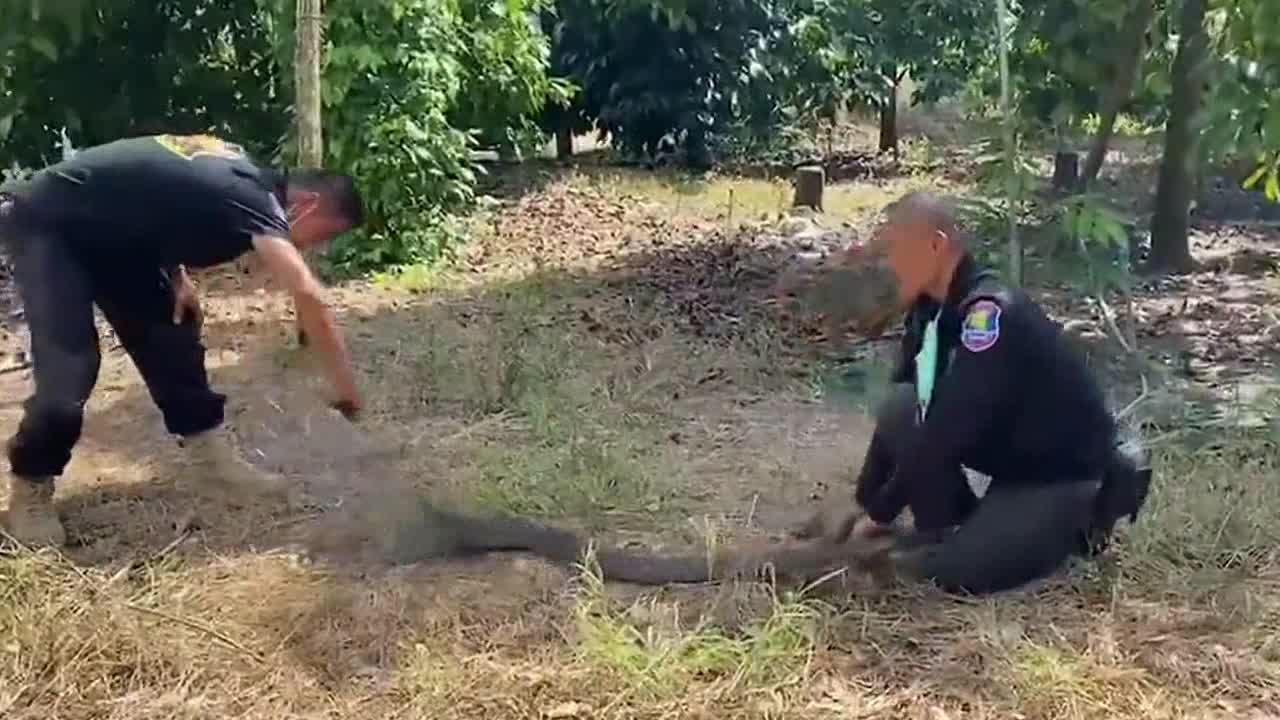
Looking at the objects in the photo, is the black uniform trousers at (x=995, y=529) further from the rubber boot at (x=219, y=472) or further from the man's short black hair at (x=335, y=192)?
the rubber boot at (x=219, y=472)

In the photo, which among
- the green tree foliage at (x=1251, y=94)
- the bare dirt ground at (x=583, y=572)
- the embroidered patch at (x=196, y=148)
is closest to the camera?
the bare dirt ground at (x=583, y=572)

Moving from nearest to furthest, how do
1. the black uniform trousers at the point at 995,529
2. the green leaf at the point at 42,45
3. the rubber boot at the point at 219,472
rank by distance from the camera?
the black uniform trousers at the point at 995,529 < the rubber boot at the point at 219,472 < the green leaf at the point at 42,45

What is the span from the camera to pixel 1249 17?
5.04m

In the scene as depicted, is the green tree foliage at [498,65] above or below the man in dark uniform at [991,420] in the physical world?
above

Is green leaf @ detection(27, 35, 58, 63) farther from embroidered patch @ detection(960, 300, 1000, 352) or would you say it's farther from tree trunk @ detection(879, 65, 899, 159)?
tree trunk @ detection(879, 65, 899, 159)

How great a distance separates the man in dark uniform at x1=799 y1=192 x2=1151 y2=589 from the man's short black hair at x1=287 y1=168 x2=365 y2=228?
4.34ft

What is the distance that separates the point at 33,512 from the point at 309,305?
105 cm

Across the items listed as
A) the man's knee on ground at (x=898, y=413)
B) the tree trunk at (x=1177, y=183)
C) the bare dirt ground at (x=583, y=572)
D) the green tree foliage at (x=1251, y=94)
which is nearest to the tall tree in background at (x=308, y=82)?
the bare dirt ground at (x=583, y=572)

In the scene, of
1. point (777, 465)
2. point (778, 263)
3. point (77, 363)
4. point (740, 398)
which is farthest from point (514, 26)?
point (77, 363)

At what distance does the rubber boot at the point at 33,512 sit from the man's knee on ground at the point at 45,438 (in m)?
0.03

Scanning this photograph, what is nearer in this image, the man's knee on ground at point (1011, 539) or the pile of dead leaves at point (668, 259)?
the man's knee on ground at point (1011, 539)

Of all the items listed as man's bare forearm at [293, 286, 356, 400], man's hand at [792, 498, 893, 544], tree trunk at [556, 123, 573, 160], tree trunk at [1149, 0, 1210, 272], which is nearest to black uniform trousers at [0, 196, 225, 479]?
man's bare forearm at [293, 286, 356, 400]

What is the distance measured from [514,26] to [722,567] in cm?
701

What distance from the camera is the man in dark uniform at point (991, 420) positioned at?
359cm
